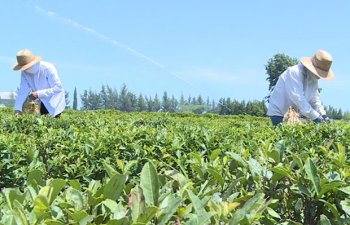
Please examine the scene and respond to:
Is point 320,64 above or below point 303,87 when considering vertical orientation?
above

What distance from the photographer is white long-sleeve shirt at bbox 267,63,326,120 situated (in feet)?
22.8

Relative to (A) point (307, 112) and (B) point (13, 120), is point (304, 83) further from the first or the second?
(B) point (13, 120)

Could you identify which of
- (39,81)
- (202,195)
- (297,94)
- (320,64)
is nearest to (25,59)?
(39,81)

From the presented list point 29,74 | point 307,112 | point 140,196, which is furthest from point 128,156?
point 29,74

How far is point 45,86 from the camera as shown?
8.10 m

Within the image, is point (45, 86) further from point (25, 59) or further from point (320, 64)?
point (320, 64)

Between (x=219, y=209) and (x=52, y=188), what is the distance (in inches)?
18.6

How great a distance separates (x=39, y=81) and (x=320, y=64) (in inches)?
160

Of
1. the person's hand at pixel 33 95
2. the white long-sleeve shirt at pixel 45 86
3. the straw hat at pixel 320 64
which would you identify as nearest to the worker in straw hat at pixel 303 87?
the straw hat at pixel 320 64

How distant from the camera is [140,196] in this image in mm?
1396

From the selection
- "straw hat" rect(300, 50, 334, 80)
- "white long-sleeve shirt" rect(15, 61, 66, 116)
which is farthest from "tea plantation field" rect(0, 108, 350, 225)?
"white long-sleeve shirt" rect(15, 61, 66, 116)

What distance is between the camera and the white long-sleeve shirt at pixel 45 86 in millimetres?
8062

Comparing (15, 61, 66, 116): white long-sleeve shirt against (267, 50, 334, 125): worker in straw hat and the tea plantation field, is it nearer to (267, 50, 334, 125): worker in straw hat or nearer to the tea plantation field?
(267, 50, 334, 125): worker in straw hat

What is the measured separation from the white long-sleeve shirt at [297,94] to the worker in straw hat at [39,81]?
3.15 m
